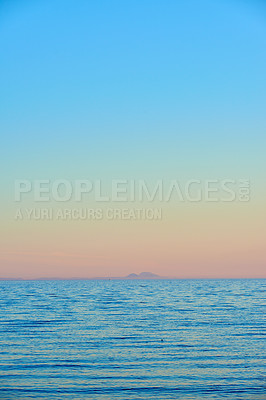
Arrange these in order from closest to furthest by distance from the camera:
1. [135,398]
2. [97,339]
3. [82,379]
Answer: [135,398] < [82,379] < [97,339]

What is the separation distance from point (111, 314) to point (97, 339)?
13.5 metres

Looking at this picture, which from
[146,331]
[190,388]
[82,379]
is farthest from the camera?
[146,331]

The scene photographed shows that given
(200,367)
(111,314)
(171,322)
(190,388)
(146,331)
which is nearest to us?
(190,388)

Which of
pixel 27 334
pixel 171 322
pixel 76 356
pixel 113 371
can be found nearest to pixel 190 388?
pixel 113 371

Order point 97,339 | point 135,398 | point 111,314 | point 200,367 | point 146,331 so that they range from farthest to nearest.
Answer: point 111,314 → point 146,331 → point 97,339 → point 200,367 → point 135,398

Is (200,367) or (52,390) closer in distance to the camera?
(52,390)

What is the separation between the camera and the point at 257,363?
20.4 meters

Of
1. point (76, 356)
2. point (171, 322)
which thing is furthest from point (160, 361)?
point (171, 322)

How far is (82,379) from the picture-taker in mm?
Answer: 18141

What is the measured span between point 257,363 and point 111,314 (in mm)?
Result: 20980

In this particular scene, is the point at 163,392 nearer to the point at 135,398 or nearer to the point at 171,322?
the point at 135,398

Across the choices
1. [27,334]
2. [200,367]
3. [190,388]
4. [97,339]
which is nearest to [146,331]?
[97,339]

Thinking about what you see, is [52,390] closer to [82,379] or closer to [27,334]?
[82,379]

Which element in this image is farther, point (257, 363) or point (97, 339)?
point (97, 339)
